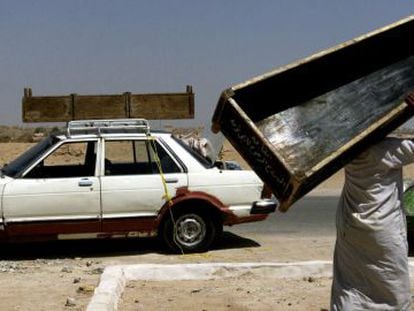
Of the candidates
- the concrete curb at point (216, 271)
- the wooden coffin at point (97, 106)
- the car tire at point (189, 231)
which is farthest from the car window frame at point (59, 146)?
the wooden coffin at point (97, 106)

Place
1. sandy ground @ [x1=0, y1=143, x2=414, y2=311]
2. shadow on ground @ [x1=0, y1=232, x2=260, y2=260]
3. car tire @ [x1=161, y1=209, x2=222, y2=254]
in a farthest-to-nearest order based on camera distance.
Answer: shadow on ground @ [x1=0, y1=232, x2=260, y2=260], car tire @ [x1=161, y1=209, x2=222, y2=254], sandy ground @ [x1=0, y1=143, x2=414, y2=311]

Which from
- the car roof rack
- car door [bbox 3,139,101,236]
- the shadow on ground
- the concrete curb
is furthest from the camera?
the shadow on ground

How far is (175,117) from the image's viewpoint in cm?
1485

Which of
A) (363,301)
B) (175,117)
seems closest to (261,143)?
(363,301)

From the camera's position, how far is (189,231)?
10.3 meters

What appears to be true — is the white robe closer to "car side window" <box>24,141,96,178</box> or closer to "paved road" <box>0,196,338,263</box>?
"paved road" <box>0,196,338,263</box>

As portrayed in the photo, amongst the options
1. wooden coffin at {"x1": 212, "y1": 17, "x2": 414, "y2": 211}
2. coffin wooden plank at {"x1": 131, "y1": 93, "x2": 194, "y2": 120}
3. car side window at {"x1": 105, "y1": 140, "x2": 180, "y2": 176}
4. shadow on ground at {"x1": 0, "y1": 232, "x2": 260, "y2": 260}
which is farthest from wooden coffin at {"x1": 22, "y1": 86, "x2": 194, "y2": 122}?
wooden coffin at {"x1": 212, "y1": 17, "x2": 414, "y2": 211}

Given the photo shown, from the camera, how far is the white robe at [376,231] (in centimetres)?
521

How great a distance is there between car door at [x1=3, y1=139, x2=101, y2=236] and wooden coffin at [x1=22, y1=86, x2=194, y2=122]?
14.8 feet

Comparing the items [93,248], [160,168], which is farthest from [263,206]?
[93,248]

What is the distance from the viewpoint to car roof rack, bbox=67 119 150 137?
10.4 meters

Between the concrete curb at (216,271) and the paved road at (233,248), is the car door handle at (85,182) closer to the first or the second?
the paved road at (233,248)

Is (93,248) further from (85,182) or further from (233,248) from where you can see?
(233,248)

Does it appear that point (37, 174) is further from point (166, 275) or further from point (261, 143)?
point (261, 143)
